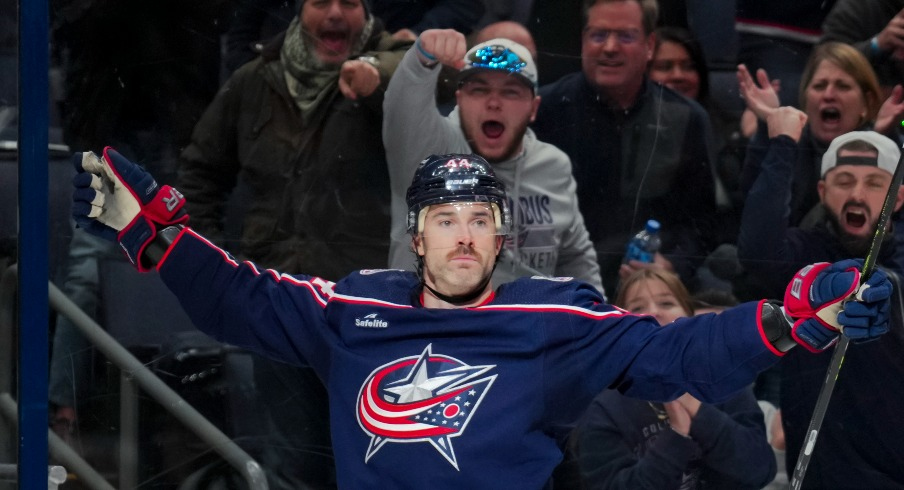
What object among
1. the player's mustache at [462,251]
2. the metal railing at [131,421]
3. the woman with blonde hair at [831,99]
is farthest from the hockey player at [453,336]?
the woman with blonde hair at [831,99]

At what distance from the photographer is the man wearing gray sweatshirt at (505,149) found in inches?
123

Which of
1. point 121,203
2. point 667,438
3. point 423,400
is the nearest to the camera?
point 423,400

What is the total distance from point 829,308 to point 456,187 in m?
0.75

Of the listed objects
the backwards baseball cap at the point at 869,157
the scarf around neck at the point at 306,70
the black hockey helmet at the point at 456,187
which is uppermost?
the scarf around neck at the point at 306,70

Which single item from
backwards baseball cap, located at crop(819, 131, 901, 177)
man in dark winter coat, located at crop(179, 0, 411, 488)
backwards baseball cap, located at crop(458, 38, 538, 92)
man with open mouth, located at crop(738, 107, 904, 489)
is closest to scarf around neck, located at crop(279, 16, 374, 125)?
man in dark winter coat, located at crop(179, 0, 411, 488)

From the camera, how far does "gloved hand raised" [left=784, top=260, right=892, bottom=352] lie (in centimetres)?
212

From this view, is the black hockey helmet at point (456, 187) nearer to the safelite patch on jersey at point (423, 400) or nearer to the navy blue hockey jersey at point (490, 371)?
the navy blue hockey jersey at point (490, 371)

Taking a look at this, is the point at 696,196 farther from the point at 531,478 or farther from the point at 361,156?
the point at 531,478

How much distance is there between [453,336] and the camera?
2445mm

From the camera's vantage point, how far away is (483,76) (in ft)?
10.4

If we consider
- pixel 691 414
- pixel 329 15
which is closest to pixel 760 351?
pixel 691 414

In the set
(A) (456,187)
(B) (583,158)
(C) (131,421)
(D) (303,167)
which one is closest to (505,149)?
(B) (583,158)

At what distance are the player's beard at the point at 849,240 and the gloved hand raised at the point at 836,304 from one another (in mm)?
1031

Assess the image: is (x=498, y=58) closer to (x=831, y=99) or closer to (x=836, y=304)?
(x=831, y=99)
